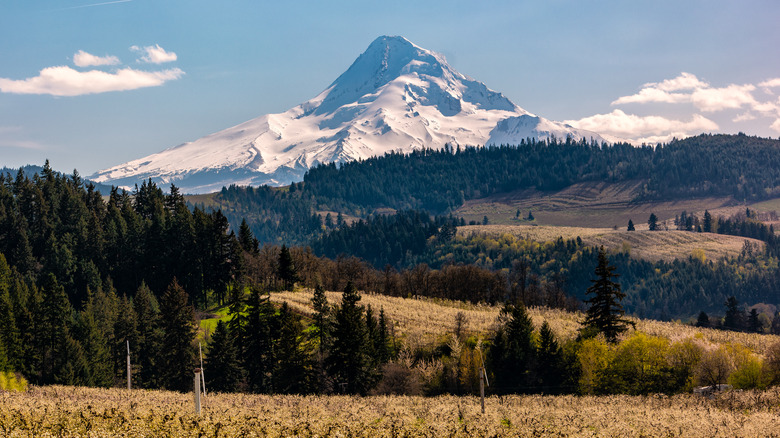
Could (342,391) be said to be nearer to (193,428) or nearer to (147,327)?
(147,327)

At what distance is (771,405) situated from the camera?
4903 centimetres

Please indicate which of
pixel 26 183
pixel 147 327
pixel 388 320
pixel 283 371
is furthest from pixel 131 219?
pixel 283 371

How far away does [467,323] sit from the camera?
10169 centimetres

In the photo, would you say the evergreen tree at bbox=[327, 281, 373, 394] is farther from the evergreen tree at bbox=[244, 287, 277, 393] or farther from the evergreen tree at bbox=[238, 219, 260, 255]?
the evergreen tree at bbox=[238, 219, 260, 255]

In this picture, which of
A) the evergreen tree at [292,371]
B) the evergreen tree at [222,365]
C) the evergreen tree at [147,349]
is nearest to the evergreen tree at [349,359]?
the evergreen tree at [292,371]

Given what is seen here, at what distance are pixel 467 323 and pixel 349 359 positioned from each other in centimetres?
3117

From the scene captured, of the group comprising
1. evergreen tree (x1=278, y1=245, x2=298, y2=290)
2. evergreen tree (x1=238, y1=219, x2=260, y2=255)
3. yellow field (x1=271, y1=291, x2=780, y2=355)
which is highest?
evergreen tree (x1=238, y1=219, x2=260, y2=255)

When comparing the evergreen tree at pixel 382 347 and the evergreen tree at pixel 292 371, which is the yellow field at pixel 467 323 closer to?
the evergreen tree at pixel 382 347

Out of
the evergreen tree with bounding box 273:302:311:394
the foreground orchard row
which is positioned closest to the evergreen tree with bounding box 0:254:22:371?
the evergreen tree with bounding box 273:302:311:394

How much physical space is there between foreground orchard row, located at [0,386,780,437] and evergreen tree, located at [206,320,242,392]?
28.4 meters

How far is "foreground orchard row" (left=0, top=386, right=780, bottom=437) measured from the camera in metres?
29.0

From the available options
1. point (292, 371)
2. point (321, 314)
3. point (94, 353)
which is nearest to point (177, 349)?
point (94, 353)

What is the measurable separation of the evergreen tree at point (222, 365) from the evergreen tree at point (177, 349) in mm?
3904

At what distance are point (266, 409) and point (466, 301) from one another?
10940cm
